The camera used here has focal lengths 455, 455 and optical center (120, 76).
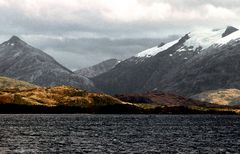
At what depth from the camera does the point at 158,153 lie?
125188 millimetres

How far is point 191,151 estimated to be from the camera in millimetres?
129625

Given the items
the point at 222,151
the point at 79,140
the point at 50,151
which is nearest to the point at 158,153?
the point at 222,151

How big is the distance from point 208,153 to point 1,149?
57.3 m

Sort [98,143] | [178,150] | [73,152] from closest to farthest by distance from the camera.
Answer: [73,152] → [178,150] → [98,143]

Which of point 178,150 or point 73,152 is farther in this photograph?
point 178,150

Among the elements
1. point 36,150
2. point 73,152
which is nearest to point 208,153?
point 73,152

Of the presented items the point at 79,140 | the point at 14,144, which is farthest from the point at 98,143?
the point at 14,144

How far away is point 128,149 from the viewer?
133m

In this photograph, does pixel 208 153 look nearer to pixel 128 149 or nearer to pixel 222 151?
pixel 222 151

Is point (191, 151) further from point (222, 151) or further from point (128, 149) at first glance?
point (128, 149)

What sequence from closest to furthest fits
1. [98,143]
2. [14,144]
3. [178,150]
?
1. [178,150]
2. [14,144]
3. [98,143]

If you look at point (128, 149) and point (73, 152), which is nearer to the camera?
point (73, 152)

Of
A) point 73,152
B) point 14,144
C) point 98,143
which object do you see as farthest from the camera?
point 98,143

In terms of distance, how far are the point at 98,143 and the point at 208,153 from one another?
1580 inches
